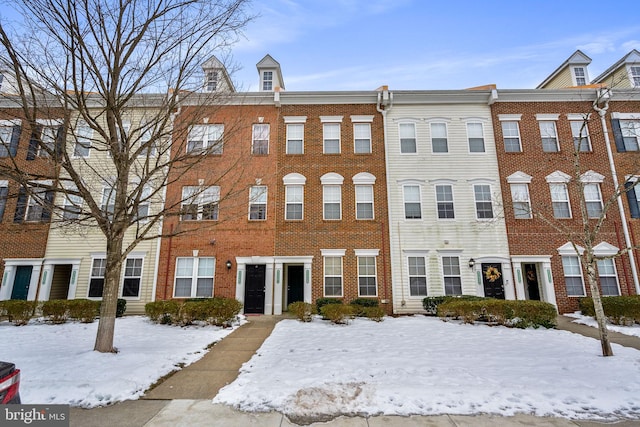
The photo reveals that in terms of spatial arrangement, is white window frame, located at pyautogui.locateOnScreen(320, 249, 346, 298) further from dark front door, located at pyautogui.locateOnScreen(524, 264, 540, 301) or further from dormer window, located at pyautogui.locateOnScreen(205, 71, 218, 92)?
dark front door, located at pyautogui.locateOnScreen(524, 264, 540, 301)

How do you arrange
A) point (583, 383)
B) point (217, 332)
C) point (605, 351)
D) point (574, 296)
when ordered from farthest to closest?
point (574, 296), point (217, 332), point (605, 351), point (583, 383)

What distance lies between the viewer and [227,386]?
221 inches

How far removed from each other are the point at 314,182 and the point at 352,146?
2678 millimetres

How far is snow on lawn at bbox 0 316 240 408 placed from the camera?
5.13 meters

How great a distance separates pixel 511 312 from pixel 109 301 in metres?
11.9

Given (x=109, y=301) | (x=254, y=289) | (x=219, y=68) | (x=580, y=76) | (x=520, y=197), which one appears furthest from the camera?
(x=580, y=76)

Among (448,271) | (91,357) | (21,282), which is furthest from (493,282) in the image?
(21,282)

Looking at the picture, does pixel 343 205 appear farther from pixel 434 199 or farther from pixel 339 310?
pixel 339 310

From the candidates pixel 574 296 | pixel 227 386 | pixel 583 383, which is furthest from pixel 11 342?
pixel 574 296

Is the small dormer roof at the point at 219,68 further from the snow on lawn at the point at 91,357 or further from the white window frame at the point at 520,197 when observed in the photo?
the white window frame at the point at 520,197

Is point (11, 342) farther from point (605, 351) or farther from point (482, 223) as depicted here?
point (482, 223)

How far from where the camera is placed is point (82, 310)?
11234 mm

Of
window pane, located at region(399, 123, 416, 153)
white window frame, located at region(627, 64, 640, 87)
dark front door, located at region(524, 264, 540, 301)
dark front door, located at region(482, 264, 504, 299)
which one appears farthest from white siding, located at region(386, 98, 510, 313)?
white window frame, located at region(627, 64, 640, 87)

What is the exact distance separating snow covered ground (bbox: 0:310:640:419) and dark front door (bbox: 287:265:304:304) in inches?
229
